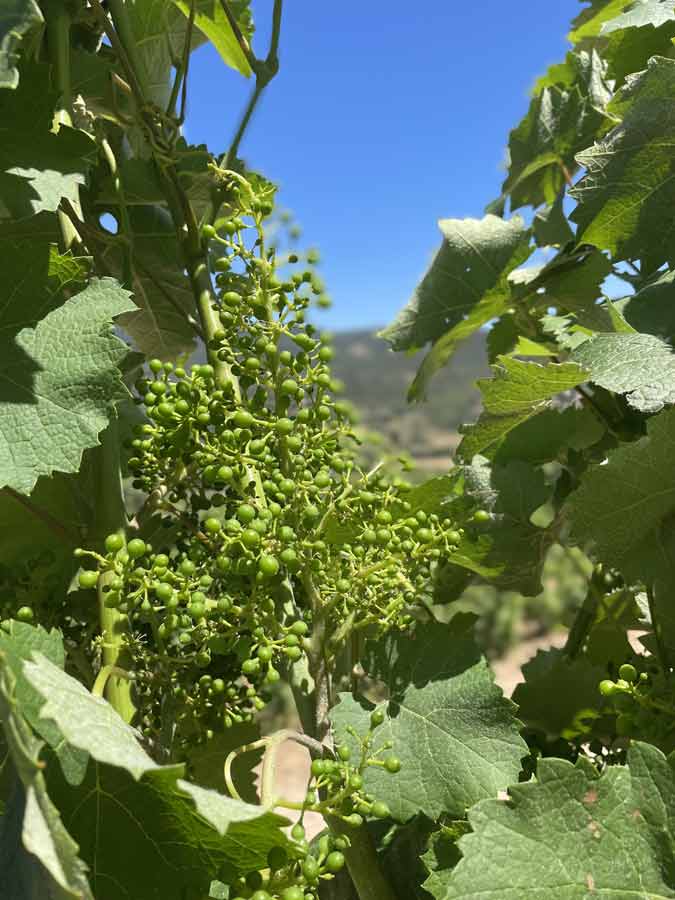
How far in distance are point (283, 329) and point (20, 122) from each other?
0.43 m

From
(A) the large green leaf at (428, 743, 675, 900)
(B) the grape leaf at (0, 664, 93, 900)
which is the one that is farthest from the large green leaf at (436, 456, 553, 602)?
(B) the grape leaf at (0, 664, 93, 900)

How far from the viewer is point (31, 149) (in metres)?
1.14

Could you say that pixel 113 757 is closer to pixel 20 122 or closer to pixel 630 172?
pixel 20 122

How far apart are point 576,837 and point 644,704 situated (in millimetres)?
214

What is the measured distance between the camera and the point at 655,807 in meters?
0.95

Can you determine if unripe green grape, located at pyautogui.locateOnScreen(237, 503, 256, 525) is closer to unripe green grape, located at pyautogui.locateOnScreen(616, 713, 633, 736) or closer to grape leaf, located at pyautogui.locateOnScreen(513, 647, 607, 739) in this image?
unripe green grape, located at pyautogui.locateOnScreen(616, 713, 633, 736)

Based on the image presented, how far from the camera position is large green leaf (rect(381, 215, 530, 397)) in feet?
5.60

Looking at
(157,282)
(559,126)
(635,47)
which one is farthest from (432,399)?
(157,282)

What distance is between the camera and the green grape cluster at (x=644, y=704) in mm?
1079

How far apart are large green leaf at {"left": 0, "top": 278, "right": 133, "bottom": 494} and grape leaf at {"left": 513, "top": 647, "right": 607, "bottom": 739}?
0.90 m

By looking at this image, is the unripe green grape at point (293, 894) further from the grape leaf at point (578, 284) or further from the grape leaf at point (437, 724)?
the grape leaf at point (578, 284)

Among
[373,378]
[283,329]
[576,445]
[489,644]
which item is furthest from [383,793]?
[373,378]

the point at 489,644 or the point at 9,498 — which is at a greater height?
the point at 489,644

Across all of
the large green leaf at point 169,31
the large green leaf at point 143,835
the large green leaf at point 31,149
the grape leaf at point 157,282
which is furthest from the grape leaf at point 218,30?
the large green leaf at point 143,835
